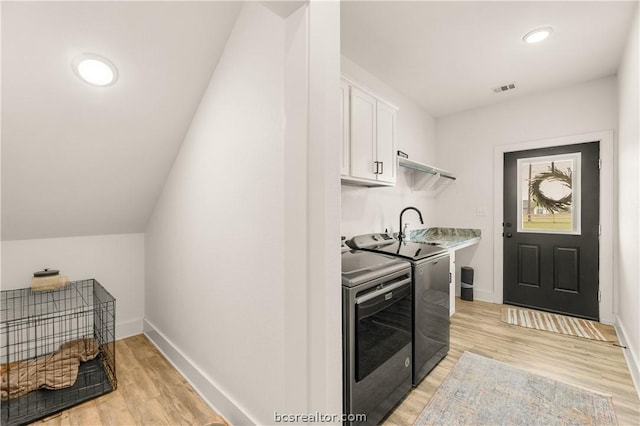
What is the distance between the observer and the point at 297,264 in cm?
117

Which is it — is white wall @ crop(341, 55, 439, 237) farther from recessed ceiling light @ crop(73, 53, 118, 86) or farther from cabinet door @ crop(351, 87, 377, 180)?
recessed ceiling light @ crop(73, 53, 118, 86)

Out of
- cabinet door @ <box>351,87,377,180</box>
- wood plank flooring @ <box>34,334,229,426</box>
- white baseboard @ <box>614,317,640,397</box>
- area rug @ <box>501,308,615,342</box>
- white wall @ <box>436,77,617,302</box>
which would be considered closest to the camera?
wood plank flooring @ <box>34,334,229,426</box>

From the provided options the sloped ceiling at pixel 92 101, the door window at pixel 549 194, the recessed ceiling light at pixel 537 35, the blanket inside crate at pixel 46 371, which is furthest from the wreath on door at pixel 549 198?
the blanket inside crate at pixel 46 371

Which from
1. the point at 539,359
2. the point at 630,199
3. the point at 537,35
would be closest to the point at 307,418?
the point at 539,359

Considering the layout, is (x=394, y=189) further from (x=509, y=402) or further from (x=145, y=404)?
(x=145, y=404)

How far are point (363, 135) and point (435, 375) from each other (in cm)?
→ 183

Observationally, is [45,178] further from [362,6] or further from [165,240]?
[362,6]

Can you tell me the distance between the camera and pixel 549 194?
11.2ft

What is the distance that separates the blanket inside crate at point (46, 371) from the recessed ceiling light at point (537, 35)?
13.6 ft

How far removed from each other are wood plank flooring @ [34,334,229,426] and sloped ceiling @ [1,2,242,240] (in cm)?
126

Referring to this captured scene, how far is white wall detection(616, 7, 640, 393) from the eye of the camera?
201 centimetres

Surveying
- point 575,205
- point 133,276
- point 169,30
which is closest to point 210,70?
point 169,30

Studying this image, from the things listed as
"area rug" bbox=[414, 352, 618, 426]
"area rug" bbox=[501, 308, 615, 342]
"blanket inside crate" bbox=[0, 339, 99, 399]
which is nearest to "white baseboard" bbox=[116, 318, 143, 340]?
"blanket inside crate" bbox=[0, 339, 99, 399]

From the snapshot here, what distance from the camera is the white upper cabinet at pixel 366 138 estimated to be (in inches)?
80.4
